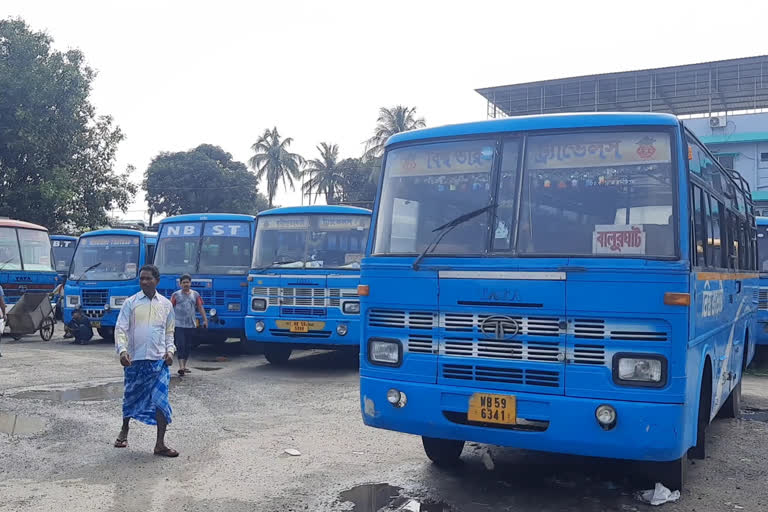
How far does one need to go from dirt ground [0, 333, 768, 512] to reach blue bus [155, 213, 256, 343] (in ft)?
13.4

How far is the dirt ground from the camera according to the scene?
545cm

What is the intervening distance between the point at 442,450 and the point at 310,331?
5.90 metres

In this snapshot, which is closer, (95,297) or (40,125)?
(95,297)

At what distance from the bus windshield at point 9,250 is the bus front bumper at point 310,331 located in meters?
8.84

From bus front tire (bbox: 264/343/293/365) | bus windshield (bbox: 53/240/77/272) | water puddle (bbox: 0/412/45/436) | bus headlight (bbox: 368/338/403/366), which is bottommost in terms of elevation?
water puddle (bbox: 0/412/45/436)

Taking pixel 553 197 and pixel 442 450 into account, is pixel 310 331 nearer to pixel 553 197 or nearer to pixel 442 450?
pixel 442 450

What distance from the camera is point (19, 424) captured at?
802 centimetres

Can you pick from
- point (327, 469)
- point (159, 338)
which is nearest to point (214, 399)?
point (159, 338)

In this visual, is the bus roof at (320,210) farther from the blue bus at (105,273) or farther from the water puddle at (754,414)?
the water puddle at (754,414)

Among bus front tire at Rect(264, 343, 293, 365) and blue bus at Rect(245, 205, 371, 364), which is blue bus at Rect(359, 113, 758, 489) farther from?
bus front tire at Rect(264, 343, 293, 365)

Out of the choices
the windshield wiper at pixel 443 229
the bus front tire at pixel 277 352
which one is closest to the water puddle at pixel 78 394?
Result: the bus front tire at pixel 277 352

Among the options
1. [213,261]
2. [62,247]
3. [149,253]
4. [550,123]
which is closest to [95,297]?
[149,253]

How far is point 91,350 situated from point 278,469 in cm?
1027

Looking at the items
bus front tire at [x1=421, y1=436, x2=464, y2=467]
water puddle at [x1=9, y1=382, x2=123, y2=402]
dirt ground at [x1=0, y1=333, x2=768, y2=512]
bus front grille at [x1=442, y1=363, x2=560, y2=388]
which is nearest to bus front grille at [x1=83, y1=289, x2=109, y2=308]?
water puddle at [x1=9, y1=382, x2=123, y2=402]
